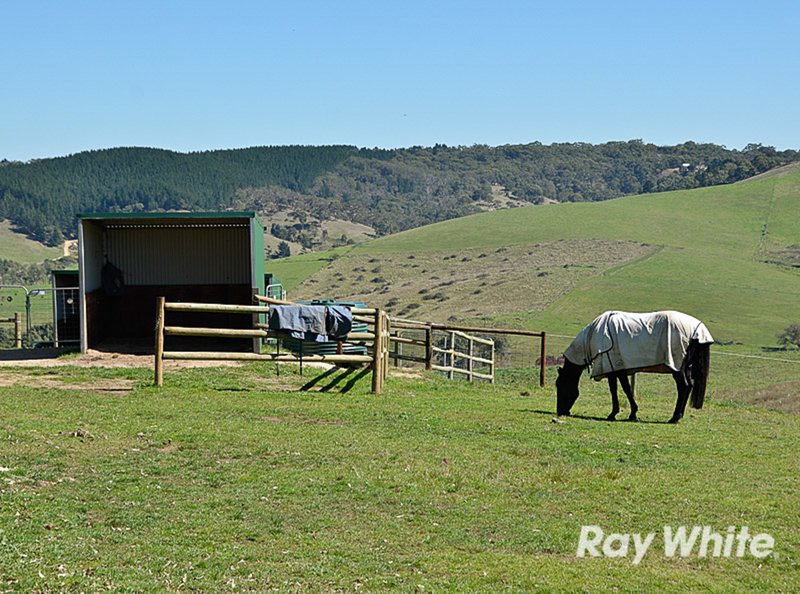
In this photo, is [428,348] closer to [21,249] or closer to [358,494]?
[358,494]

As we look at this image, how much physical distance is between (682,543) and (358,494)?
105 inches

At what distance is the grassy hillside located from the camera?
58062mm

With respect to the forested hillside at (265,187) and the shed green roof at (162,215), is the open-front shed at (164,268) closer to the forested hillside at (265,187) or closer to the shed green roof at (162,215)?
the shed green roof at (162,215)

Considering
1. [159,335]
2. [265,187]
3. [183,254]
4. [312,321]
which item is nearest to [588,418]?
[312,321]

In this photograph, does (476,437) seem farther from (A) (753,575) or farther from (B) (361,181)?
(B) (361,181)

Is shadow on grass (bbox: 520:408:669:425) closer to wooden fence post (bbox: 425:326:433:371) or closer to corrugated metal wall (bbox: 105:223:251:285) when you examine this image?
wooden fence post (bbox: 425:326:433:371)

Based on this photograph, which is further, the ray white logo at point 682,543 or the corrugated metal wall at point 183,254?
the corrugated metal wall at point 183,254

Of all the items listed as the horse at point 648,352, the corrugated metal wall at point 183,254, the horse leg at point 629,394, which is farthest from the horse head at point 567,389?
the corrugated metal wall at point 183,254

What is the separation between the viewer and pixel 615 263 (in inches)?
2950

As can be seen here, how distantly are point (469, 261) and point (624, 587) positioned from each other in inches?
3131

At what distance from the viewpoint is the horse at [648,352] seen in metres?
13.8

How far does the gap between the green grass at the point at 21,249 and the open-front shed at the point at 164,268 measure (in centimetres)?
9956

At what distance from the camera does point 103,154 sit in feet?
526

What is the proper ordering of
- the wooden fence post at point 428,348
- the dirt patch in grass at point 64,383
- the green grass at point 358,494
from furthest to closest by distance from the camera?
the wooden fence post at point 428,348 → the dirt patch in grass at point 64,383 → the green grass at point 358,494
